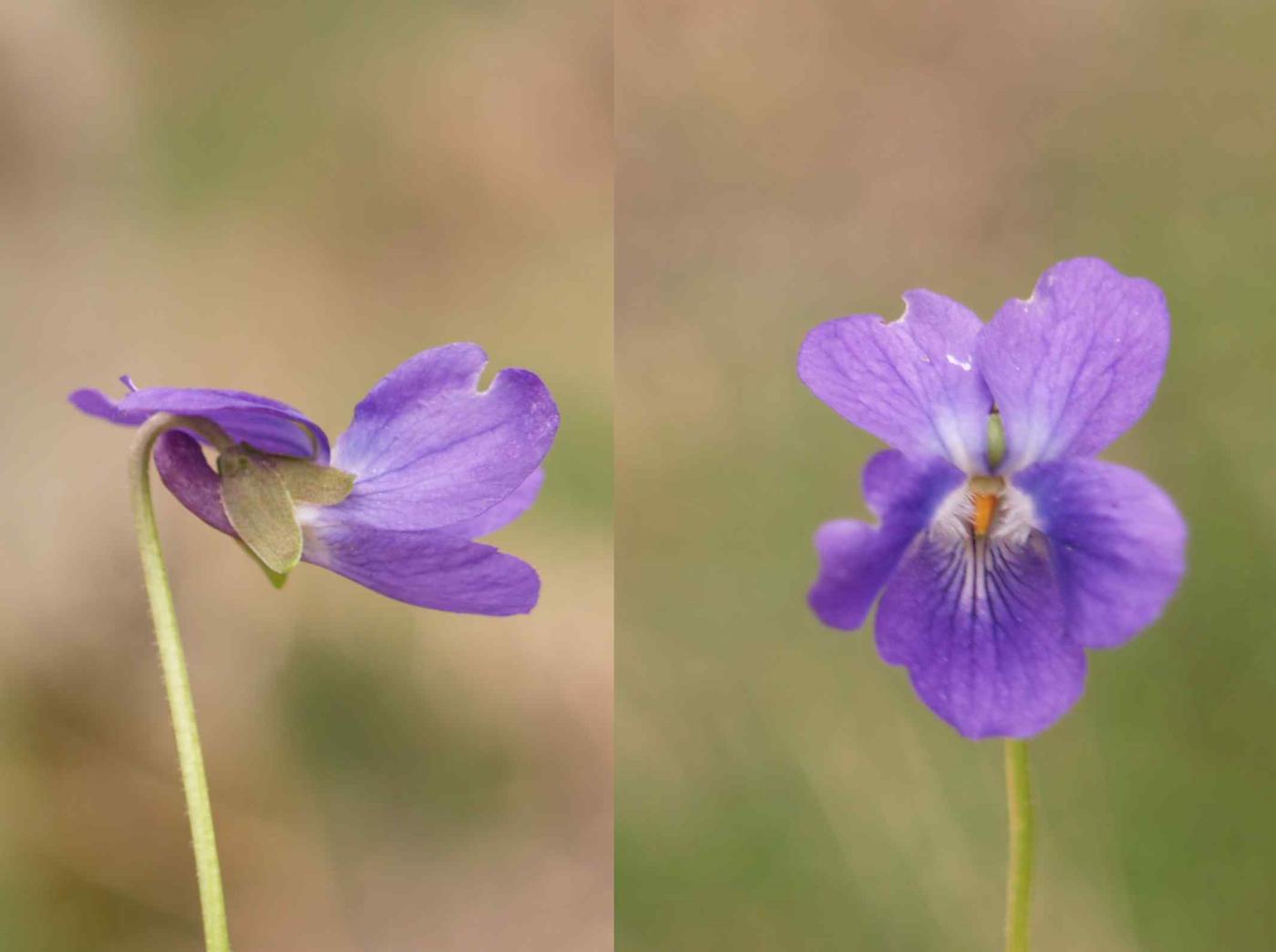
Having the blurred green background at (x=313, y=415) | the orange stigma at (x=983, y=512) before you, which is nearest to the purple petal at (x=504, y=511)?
the orange stigma at (x=983, y=512)

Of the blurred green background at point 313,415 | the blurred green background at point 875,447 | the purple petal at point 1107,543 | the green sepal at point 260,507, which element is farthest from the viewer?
the blurred green background at point 313,415

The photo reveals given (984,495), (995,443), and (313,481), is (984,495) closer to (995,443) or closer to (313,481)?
(995,443)

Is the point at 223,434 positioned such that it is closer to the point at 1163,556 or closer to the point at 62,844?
the point at 1163,556

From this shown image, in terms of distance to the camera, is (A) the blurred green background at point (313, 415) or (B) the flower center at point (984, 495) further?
(A) the blurred green background at point (313, 415)

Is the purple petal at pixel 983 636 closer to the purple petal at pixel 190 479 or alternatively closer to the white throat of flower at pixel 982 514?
the white throat of flower at pixel 982 514

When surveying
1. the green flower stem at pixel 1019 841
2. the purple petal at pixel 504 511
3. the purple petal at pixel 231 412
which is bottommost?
the green flower stem at pixel 1019 841

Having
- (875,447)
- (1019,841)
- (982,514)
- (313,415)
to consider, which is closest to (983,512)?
(982,514)

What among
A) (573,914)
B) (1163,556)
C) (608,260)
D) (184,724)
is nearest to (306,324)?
(608,260)
